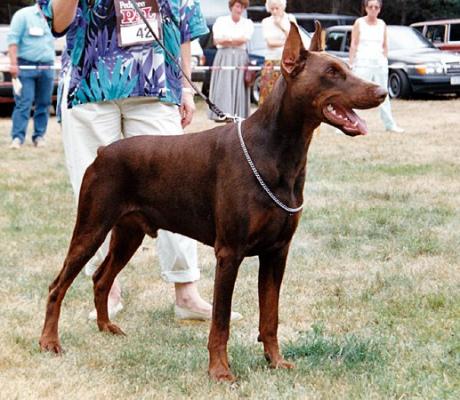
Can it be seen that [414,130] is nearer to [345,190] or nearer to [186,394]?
[345,190]

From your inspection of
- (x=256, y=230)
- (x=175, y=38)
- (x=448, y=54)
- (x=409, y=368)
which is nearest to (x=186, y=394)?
(x=256, y=230)

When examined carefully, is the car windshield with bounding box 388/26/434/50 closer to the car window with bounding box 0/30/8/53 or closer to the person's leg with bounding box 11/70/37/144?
the car window with bounding box 0/30/8/53

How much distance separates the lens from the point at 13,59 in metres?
12.2

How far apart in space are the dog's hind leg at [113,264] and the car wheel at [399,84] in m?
16.8

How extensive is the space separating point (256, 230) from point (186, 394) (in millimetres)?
772

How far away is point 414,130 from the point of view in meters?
14.7

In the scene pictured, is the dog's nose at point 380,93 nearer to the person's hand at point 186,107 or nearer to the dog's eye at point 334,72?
the dog's eye at point 334,72

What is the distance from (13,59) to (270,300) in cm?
912

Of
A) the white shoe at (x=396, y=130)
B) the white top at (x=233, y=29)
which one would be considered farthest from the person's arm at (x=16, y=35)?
the white shoe at (x=396, y=130)

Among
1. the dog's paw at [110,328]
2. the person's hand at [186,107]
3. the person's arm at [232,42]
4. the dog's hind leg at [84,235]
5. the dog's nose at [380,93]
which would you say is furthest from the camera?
the person's arm at [232,42]

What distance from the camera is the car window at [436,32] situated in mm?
25375

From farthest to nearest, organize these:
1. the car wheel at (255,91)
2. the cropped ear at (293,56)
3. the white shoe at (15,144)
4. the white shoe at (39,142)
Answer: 1. the car wheel at (255,91)
2. the white shoe at (39,142)
3. the white shoe at (15,144)
4. the cropped ear at (293,56)

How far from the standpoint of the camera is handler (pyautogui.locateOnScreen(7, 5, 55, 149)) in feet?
41.0

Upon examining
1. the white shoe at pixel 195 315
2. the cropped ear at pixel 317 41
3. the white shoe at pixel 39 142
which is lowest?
the white shoe at pixel 39 142
